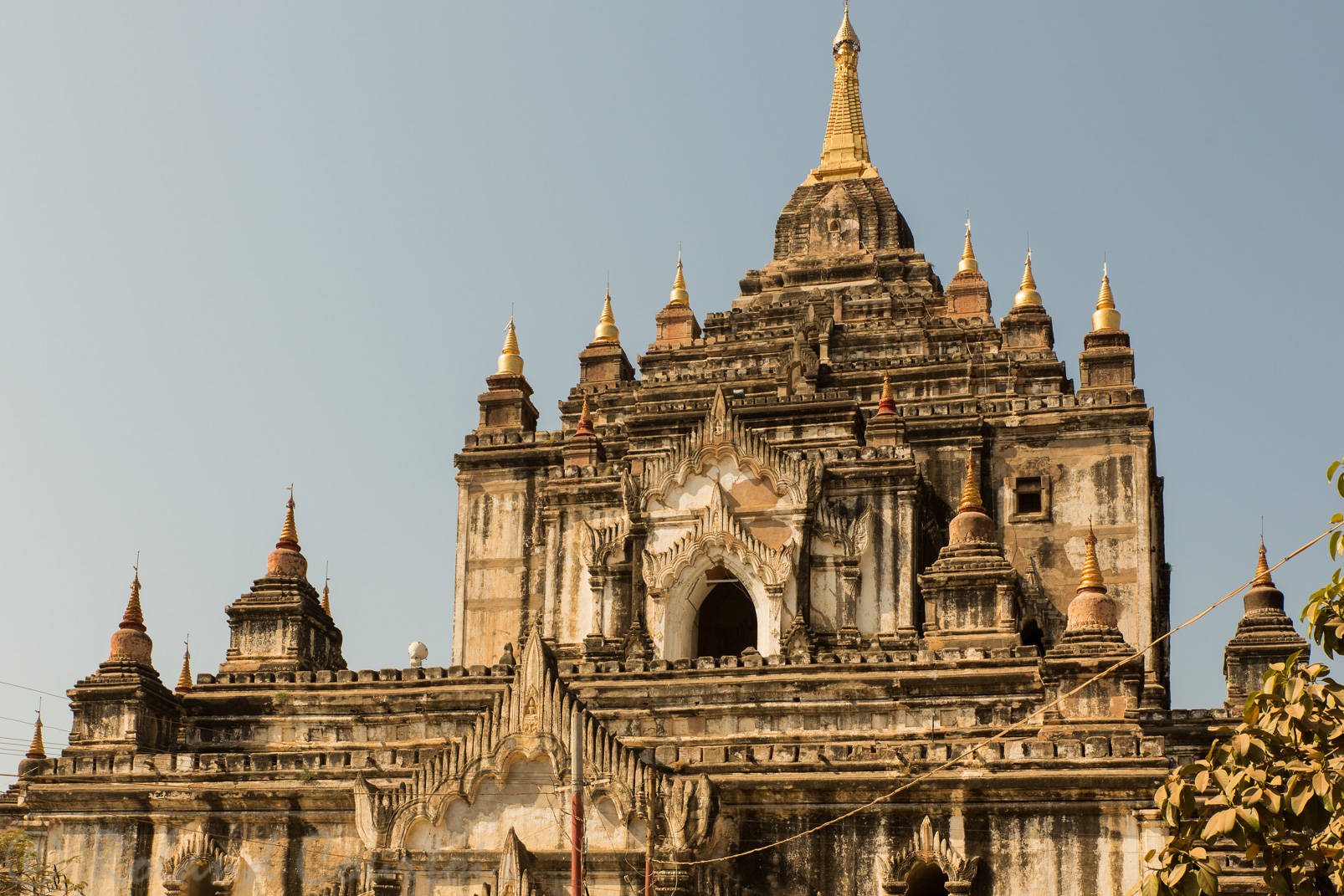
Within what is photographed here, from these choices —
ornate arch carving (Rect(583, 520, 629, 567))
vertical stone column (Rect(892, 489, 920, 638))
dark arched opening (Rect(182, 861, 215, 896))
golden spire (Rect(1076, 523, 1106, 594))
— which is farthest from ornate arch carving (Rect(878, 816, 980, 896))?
ornate arch carving (Rect(583, 520, 629, 567))

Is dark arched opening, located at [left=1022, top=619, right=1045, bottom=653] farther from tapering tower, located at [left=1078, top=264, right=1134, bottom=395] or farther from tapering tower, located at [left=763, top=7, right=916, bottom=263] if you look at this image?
tapering tower, located at [left=763, top=7, right=916, bottom=263]

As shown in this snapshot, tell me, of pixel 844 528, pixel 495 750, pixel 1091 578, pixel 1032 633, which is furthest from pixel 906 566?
pixel 495 750

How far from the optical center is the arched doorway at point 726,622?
48375 mm

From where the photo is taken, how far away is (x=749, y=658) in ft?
132

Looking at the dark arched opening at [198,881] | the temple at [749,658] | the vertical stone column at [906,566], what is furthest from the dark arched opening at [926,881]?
the dark arched opening at [198,881]

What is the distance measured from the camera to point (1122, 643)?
A: 37438 mm

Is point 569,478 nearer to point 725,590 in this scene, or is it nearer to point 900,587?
point 725,590

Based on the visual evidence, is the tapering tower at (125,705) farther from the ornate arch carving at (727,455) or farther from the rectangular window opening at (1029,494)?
the rectangular window opening at (1029,494)

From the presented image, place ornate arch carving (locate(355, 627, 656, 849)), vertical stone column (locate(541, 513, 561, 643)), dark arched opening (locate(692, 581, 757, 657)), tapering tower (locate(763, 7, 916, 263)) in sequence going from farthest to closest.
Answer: tapering tower (locate(763, 7, 916, 263))
vertical stone column (locate(541, 513, 561, 643))
dark arched opening (locate(692, 581, 757, 657))
ornate arch carving (locate(355, 627, 656, 849))

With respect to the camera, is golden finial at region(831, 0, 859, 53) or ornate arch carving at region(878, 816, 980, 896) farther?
golden finial at region(831, 0, 859, 53)

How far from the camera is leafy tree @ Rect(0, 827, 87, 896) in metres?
36.6

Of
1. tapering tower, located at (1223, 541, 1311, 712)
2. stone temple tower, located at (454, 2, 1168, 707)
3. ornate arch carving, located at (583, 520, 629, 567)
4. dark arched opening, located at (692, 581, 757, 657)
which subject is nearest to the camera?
tapering tower, located at (1223, 541, 1311, 712)

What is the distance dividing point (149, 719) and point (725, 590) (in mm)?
15200

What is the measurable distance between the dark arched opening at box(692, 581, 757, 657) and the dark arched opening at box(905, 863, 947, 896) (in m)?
15.3
